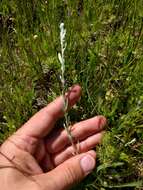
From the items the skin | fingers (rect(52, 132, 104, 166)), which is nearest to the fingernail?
the skin

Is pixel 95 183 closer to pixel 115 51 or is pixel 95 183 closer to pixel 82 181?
pixel 82 181

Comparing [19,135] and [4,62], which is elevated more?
[4,62]

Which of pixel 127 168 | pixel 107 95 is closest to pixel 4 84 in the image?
pixel 107 95

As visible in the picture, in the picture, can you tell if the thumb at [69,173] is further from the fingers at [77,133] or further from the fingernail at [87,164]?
the fingers at [77,133]

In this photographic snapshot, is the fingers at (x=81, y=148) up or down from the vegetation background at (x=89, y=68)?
down

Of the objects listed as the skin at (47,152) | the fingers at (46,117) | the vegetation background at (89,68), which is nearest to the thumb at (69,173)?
the skin at (47,152)

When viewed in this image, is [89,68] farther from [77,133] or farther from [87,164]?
[87,164]
